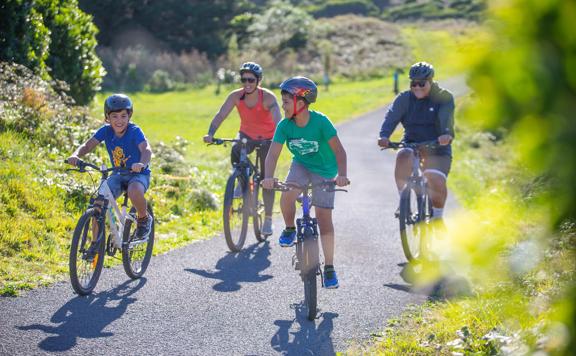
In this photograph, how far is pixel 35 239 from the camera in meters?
8.55

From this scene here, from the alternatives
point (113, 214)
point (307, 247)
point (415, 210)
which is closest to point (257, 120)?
point (415, 210)

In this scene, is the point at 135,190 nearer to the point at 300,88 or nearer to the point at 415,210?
the point at 300,88

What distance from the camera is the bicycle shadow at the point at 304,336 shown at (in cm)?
565

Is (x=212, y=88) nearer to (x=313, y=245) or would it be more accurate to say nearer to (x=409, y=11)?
(x=313, y=245)

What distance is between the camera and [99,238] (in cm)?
668

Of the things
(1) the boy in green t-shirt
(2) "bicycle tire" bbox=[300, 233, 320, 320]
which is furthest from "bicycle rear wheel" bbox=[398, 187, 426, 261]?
(2) "bicycle tire" bbox=[300, 233, 320, 320]

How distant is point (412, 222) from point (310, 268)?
2.33 metres

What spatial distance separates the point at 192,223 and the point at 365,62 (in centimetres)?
5302

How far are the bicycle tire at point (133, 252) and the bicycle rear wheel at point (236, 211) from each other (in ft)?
3.93

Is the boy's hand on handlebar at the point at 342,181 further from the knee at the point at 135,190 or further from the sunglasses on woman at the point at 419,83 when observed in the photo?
the sunglasses on woman at the point at 419,83

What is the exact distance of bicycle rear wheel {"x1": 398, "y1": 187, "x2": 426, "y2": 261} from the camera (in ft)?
26.8

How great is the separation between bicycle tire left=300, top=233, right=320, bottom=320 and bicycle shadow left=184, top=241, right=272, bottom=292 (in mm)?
1255

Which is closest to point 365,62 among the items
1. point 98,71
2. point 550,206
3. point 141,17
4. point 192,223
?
point 141,17

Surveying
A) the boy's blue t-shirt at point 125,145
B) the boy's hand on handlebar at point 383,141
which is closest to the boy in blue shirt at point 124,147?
the boy's blue t-shirt at point 125,145
